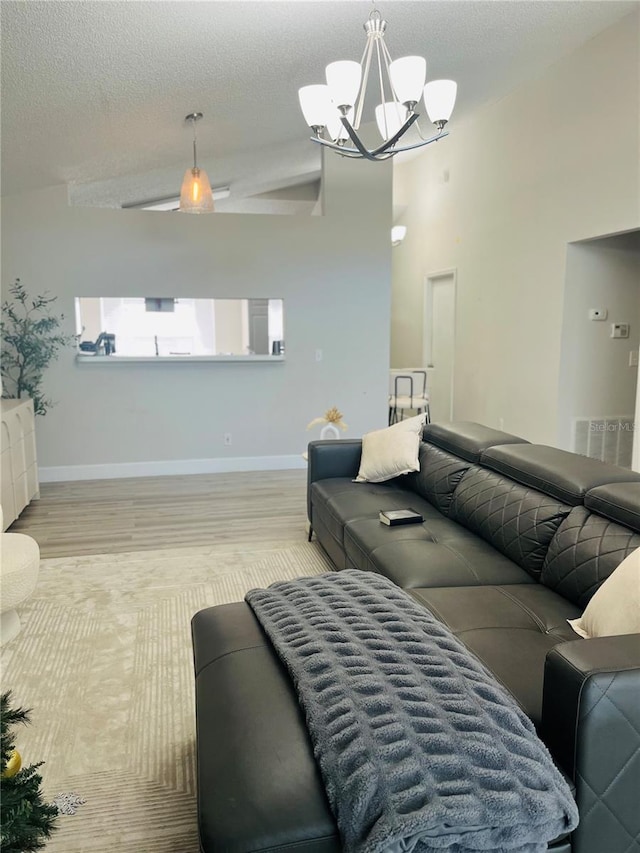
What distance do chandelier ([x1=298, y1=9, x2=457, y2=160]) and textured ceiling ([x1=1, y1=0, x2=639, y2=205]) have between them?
0.57 m

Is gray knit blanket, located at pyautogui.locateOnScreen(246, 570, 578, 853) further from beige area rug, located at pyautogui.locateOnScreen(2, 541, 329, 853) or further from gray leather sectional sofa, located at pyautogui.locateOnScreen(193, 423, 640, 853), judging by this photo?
beige area rug, located at pyautogui.locateOnScreen(2, 541, 329, 853)

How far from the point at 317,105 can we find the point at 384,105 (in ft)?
1.42

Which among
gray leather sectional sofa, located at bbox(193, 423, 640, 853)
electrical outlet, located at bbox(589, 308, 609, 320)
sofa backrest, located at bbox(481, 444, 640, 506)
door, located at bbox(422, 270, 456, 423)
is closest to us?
gray leather sectional sofa, located at bbox(193, 423, 640, 853)

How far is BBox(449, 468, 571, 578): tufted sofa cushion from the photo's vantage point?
2.40m

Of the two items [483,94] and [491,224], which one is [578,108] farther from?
[491,224]

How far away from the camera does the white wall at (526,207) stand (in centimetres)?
465

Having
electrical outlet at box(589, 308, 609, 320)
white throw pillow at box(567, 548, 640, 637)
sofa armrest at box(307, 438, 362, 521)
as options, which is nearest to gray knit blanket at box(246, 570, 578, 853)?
white throw pillow at box(567, 548, 640, 637)

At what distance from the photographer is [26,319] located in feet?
17.5

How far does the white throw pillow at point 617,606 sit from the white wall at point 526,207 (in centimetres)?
359

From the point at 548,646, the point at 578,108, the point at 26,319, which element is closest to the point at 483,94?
the point at 578,108

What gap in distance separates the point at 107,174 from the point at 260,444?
8.94 feet

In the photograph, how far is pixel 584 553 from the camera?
2.13 m

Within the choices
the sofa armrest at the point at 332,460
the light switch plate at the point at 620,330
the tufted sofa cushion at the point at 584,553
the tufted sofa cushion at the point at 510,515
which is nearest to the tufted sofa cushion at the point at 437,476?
the tufted sofa cushion at the point at 510,515

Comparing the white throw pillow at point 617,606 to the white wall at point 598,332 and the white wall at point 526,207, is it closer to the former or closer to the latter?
the white wall at point 526,207
